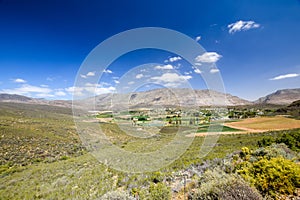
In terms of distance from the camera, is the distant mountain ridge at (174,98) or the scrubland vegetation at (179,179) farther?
the distant mountain ridge at (174,98)

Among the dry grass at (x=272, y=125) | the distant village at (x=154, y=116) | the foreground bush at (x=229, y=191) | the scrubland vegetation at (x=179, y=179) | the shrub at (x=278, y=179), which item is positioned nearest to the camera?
the foreground bush at (x=229, y=191)

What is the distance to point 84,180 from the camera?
8234mm

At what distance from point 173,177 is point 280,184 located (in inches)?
151

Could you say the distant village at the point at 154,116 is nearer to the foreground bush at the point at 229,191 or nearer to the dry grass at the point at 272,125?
the foreground bush at the point at 229,191

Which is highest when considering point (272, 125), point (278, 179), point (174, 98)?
point (174, 98)

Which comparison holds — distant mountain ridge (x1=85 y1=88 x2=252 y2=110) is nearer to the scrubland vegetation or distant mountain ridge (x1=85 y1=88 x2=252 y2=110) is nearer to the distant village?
the distant village

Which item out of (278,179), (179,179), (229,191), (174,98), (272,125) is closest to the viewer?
(229,191)

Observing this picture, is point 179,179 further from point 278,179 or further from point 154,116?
point 154,116

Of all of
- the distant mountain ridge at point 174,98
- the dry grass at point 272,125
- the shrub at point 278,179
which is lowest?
the dry grass at point 272,125

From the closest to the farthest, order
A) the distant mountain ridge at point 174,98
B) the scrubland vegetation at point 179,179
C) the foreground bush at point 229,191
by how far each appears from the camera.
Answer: the foreground bush at point 229,191 < the scrubland vegetation at point 179,179 < the distant mountain ridge at point 174,98

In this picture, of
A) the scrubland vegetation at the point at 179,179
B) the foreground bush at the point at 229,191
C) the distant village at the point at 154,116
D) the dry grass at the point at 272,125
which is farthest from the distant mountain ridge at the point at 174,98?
the dry grass at the point at 272,125

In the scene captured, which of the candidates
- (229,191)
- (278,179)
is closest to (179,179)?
(278,179)

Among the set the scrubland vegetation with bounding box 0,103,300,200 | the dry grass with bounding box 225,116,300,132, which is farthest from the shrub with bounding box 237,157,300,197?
the dry grass with bounding box 225,116,300,132

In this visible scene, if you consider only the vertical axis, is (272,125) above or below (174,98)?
below
